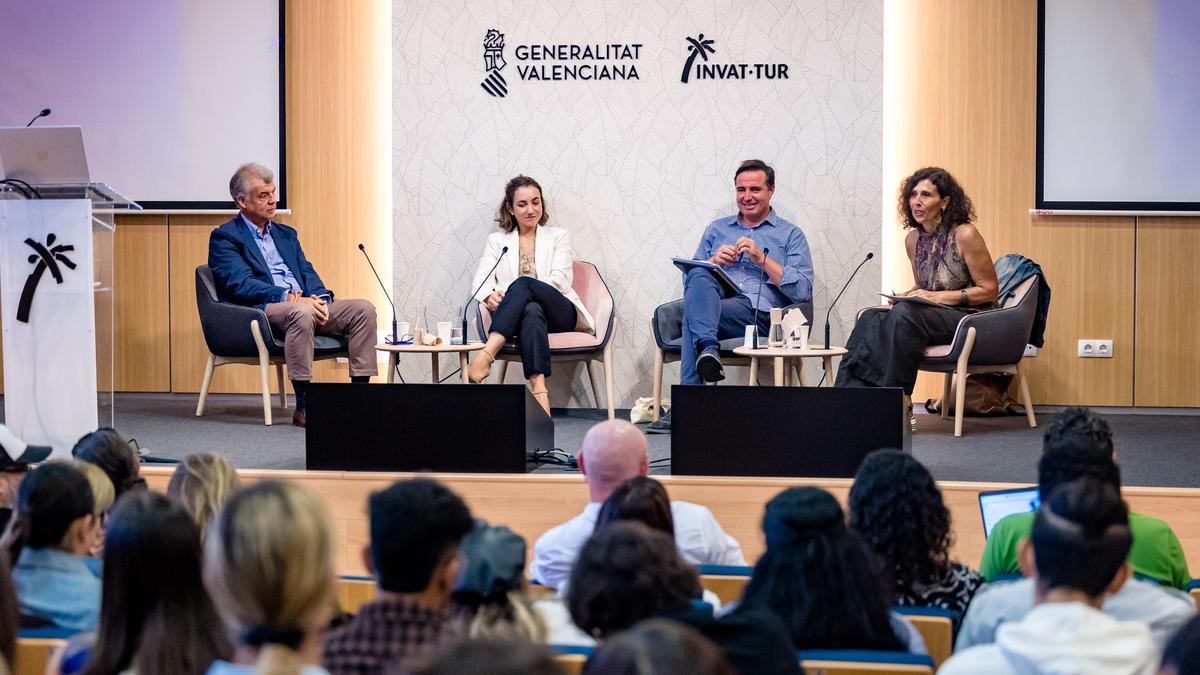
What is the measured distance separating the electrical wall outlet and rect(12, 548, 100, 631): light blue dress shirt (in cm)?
583

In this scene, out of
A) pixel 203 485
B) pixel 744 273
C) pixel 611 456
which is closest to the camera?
pixel 203 485

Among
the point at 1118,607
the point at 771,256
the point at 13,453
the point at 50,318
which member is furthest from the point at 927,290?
the point at 13,453

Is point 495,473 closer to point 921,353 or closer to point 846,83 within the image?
point 921,353

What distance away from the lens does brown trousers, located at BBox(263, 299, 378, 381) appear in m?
5.81

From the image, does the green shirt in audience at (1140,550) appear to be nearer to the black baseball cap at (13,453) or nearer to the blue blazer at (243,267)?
the black baseball cap at (13,453)

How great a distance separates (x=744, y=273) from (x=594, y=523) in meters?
3.77

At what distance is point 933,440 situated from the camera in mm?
5398

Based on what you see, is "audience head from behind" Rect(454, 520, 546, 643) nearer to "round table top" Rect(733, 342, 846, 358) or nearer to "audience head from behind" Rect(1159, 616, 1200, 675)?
"audience head from behind" Rect(1159, 616, 1200, 675)

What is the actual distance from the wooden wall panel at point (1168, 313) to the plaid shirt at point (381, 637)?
5943 millimetres

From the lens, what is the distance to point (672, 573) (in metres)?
1.48

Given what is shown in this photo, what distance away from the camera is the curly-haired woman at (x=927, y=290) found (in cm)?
556

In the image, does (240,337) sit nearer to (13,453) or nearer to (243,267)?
(243,267)

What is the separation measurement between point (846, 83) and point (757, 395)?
303 cm

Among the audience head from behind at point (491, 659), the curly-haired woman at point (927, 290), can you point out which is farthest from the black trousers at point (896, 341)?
the audience head from behind at point (491, 659)
